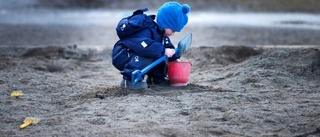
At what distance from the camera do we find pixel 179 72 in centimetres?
557

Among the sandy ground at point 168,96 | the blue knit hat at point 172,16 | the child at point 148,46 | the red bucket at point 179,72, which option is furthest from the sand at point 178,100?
the blue knit hat at point 172,16

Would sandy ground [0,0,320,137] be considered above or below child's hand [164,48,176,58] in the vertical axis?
below

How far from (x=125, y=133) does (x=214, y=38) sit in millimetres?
6143

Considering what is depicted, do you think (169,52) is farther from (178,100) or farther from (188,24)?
(188,24)

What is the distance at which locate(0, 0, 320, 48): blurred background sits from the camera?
9.88 meters

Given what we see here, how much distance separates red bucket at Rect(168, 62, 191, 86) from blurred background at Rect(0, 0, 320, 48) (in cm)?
286

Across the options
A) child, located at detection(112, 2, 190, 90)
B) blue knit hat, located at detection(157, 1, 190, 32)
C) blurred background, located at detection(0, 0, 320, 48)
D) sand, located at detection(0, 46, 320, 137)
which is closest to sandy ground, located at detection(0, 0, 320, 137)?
sand, located at detection(0, 46, 320, 137)

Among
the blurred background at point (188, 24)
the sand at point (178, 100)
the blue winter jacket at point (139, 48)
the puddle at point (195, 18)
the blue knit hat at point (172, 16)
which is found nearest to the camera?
the sand at point (178, 100)

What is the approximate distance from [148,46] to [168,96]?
524 mm

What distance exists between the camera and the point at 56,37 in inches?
406

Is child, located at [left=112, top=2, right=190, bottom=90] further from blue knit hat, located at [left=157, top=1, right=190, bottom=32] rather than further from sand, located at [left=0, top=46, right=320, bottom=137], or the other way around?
sand, located at [left=0, top=46, right=320, bottom=137]

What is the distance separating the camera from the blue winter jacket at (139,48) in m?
5.39

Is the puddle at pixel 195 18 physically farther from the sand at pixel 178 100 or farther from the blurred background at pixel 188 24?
the sand at pixel 178 100

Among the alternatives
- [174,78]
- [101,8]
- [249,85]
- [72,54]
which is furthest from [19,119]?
[101,8]
